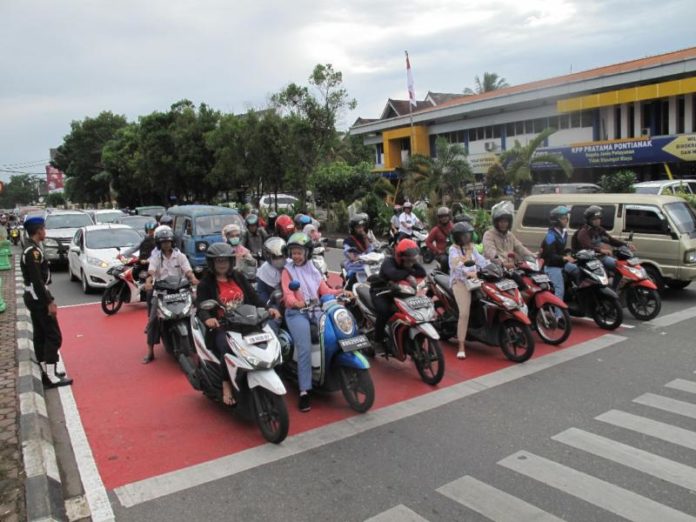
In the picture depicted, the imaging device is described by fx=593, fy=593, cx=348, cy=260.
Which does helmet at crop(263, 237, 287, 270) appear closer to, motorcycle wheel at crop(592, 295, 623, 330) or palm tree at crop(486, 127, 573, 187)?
motorcycle wheel at crop(592, 295, 623, 330)

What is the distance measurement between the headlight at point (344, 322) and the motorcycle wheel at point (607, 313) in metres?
4.35

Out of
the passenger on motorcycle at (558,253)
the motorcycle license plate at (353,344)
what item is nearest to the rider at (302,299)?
the motorcycle license plate at (353,344)

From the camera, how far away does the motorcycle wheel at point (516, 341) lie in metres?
6.73

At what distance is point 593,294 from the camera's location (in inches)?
327

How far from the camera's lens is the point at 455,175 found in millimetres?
22047

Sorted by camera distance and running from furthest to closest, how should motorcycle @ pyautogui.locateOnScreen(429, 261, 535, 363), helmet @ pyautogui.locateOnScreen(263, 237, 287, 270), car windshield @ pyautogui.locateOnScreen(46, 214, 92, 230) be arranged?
car windshield @ pyautogui.locateOnScreen(46, 214, 92, 230) < motorcycle @ pyautogui.locateOnScreen(429, 261, 535, 363) < helmet @ pyautogui.locateOnScreen(263, 237, 287, 270)

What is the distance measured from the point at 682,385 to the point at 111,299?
905 cm

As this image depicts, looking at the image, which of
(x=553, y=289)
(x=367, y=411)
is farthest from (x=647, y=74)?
(x=367, y=411)

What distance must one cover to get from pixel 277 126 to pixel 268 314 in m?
20.2

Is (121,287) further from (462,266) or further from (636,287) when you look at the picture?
(636,287)

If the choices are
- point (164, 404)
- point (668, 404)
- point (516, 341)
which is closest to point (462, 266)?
point (516, 341)

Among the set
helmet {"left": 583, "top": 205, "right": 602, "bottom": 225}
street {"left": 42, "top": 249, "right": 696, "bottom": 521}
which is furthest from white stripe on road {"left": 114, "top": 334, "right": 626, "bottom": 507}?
helmet {"left": 583, "top": 205, "right": 602, "bottom": 225}

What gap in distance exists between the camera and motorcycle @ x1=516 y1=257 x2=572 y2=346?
7297 mm

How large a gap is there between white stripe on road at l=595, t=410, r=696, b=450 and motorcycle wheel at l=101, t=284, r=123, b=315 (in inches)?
337
